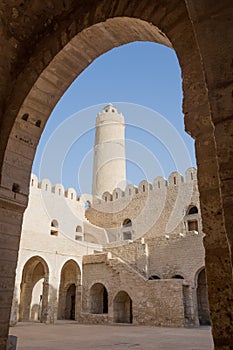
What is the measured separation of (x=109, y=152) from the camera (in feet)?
117

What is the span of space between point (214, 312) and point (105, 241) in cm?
2487

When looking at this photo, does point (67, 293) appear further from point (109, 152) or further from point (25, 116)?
point (25, 116)

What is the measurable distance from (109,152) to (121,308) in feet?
68.5

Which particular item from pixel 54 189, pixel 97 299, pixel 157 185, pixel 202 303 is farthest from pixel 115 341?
pixel 54 189

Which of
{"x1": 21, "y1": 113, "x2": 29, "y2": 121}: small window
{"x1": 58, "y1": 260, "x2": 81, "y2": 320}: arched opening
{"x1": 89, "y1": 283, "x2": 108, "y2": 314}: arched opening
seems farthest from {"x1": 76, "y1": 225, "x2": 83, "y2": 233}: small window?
{"x1": 21, "y1": 113, "x2": 29, "y2": 121}: small window

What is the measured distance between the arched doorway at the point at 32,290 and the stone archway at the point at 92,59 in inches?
572

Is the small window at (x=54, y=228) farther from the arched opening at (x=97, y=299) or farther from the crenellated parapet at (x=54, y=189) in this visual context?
the arched opening at (x=97, y=299)

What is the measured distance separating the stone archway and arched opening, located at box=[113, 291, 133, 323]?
46.5 feet

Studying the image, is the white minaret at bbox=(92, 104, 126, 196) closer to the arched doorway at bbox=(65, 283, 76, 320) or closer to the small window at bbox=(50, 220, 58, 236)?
the small window at bbox=(50, 220, 58, 236)

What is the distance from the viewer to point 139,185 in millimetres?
26562

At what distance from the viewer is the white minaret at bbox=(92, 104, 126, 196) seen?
110 feet

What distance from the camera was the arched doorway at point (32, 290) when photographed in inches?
688

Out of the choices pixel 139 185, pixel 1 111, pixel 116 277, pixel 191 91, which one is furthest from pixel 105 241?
pixel 191 91

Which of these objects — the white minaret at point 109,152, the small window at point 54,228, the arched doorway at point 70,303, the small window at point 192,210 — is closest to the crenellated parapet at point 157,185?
the small window at point 192,210
